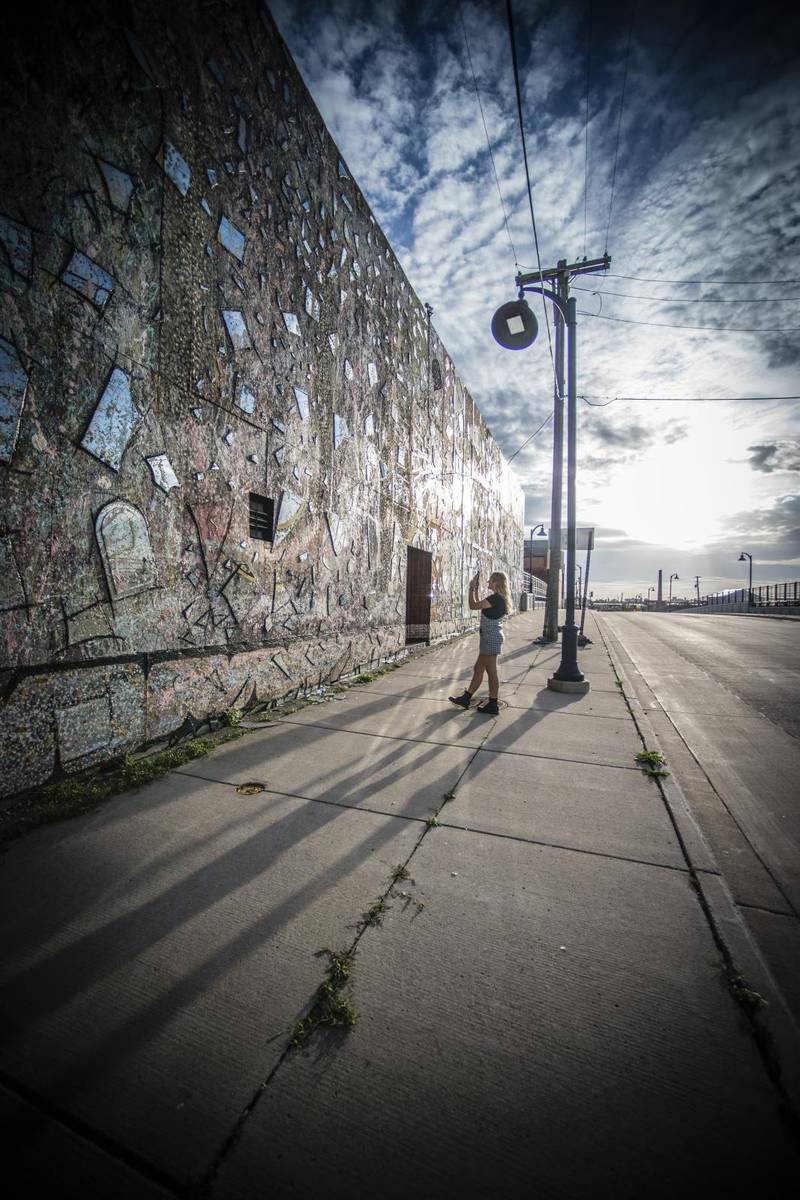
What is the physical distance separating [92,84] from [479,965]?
559 cm

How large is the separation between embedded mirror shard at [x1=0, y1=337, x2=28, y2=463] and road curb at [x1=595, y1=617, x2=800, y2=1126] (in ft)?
13.8

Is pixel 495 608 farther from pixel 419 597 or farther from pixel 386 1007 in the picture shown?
pixel 419 597

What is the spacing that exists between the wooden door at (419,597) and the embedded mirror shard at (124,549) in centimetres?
672

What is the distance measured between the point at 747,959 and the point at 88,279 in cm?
511

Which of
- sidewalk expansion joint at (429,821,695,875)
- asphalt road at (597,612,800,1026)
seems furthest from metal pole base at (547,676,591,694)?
sidewalk expansion joint at (429,821,695,875)

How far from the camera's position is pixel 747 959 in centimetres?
179

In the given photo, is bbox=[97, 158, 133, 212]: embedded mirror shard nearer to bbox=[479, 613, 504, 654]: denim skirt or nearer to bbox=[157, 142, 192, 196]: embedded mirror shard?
bbox=[157, 142, 192, 196]: embedded mirror shard

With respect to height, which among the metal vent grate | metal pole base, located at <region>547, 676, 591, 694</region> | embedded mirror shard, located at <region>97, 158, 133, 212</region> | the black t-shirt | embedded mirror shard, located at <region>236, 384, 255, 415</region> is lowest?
metal pole base, located at <region>547, 676, 591, 694</region>

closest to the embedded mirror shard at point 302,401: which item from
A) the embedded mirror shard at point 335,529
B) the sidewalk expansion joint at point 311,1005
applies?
the embedded mirror shard at point 335,529

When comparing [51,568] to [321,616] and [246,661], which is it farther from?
[321,616]

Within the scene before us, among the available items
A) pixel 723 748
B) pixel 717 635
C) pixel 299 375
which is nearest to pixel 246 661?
pixel 299 375

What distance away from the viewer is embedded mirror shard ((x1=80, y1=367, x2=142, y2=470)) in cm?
324

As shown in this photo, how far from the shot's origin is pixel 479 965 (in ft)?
5.80

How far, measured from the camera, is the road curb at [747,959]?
1.39 meters
